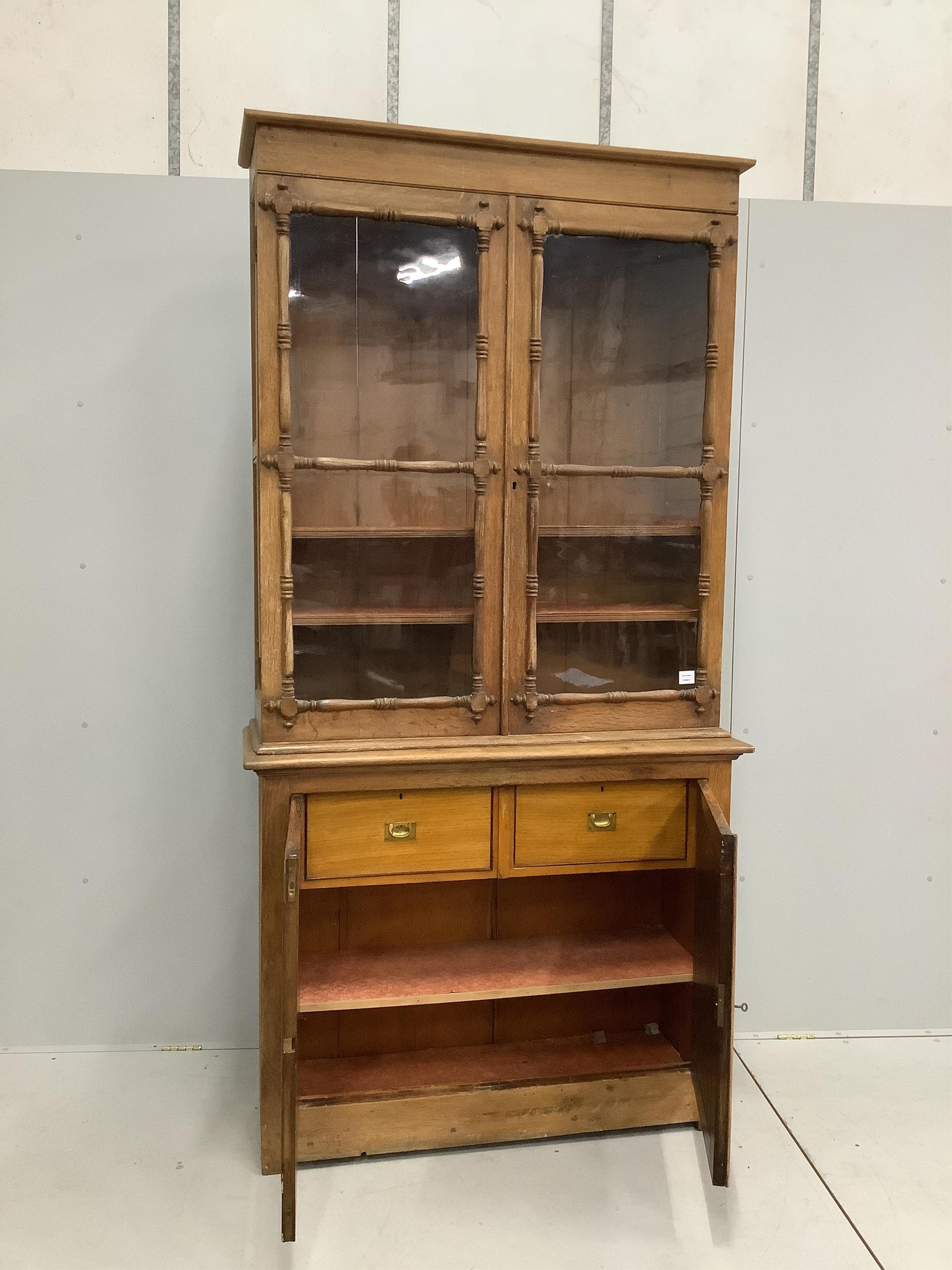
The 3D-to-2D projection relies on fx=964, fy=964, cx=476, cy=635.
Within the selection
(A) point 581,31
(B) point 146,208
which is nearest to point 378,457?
(B) point 146,208

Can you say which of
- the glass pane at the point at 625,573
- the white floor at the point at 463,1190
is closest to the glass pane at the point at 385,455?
Answer: the glass pane at the point at 625,573

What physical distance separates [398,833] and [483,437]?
0.90 m

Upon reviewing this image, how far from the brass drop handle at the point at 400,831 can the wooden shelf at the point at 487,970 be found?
0.34 meters

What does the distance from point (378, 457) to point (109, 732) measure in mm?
1094

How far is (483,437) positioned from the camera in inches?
83.7

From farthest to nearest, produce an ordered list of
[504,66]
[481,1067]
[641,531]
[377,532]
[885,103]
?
[885,103] < [504,66] < [481,1067] < [641,531] < [377,532]

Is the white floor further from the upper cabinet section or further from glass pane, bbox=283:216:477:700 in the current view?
glass pane, bbox=283:216:477:700

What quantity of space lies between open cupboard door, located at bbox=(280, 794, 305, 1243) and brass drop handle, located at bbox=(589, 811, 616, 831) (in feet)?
2.26

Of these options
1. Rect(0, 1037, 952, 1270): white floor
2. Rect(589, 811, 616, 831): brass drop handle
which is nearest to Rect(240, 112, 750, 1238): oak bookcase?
Rect(589, 811, 616, 831): brass drop handle

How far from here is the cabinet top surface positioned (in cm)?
197

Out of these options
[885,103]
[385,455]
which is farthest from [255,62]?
[885,103]

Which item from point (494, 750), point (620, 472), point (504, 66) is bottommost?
point (494, 750)

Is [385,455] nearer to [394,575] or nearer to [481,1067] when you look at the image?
[394,575]

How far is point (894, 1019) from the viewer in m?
2.83
